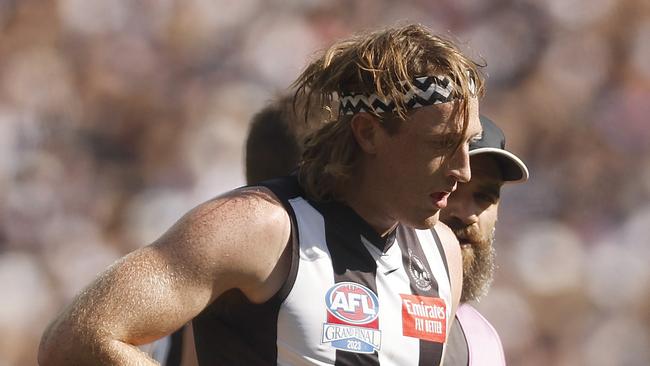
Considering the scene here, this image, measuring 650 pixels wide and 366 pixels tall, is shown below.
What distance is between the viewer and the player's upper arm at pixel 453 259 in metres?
2.86

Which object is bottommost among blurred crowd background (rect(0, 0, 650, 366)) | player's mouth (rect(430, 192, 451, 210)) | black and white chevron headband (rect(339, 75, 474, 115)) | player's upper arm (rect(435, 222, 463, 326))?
blurred crowd background (rect(0, 0, 650, 366))

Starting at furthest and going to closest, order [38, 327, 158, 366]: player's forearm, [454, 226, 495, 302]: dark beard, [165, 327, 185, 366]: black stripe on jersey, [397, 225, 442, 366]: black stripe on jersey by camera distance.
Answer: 1. [165, 327, 185, 366]: black stripe on jersey
2. [454, 226, 495, 302]: dark beard
3. [397, 225, 442, 366]: black stripe on jersey
4. [38, 327, 158, 366]: player's forearm

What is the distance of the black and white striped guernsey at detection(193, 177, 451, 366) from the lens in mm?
2434

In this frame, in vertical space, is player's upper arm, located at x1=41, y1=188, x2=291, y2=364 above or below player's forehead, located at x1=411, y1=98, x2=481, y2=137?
below

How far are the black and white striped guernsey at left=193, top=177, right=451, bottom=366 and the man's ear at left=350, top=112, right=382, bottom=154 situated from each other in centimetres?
16

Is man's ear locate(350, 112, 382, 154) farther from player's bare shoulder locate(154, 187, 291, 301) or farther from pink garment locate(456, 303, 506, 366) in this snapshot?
pink garment locate(456, 303, 506, 366)

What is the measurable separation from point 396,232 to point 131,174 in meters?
3.36

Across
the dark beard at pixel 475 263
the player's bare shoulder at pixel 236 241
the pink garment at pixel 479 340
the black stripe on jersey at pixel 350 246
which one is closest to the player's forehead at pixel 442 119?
the black stripe on jersey at pixel 350 246

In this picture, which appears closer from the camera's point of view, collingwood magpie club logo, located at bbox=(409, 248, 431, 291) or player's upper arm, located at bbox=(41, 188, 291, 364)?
player's upper arm, located at bbox=(41, 188, 291, 364)

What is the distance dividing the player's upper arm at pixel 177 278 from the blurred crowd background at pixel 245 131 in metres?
3.25

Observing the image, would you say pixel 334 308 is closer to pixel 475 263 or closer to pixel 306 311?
pixel 306 311

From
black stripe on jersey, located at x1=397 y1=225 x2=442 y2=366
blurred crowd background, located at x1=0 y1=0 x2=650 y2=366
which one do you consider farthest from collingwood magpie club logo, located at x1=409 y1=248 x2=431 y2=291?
blurred crowd background, located at x1=0 y1=0 x2=650 y2=366

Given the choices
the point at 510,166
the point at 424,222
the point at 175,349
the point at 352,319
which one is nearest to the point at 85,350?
the point at 352,319

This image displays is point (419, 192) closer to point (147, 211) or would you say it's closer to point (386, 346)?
point (386, 346)
